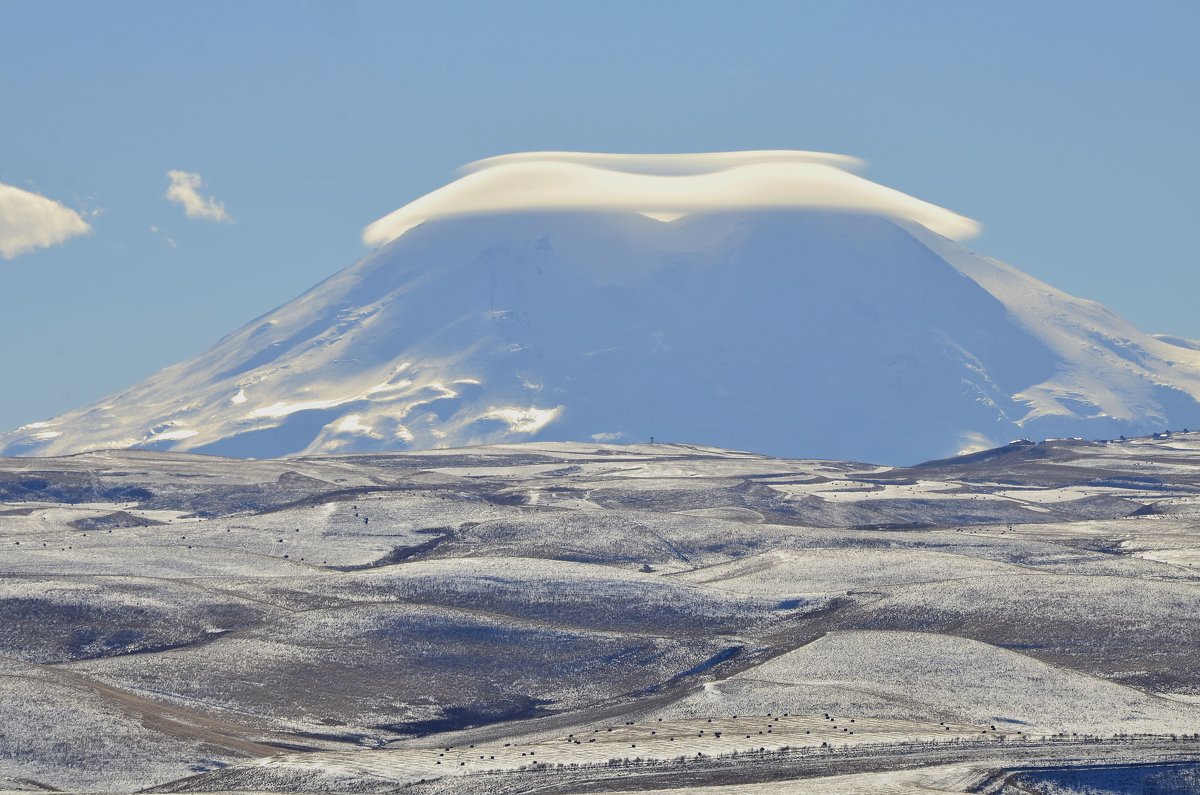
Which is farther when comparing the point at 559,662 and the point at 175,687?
the point at 559,662

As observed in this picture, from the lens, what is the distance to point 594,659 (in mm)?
114500

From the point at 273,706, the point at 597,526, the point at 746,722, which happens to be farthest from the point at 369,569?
the point at 746,722

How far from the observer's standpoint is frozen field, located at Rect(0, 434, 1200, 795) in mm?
78875

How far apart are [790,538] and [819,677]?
64.9 metres

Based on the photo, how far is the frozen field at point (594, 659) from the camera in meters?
78.9

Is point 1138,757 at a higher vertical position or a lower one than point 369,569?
lower

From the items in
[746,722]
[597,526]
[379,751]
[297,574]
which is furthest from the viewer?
[597,526]

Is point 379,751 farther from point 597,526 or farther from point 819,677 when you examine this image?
point 597,526

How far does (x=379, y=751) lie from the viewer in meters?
84.1

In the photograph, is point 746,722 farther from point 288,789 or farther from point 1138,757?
point 288,789

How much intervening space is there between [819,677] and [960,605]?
77.0 feet

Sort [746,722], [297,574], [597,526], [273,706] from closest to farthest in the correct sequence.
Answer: [746,722], [273,706], [297,574], [597,526]

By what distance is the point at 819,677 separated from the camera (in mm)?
104750

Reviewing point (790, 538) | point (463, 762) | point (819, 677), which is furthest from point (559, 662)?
point (790, 538)
